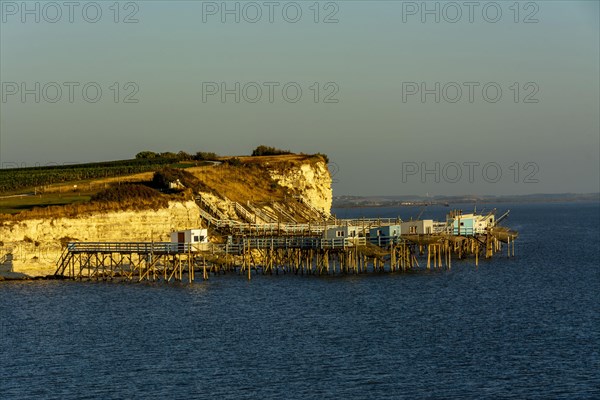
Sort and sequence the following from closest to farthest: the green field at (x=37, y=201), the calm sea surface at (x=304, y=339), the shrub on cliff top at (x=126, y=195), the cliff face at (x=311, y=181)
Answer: the calm sea surface at (x=304, y=339) → the green field at (x=37, y=201) → the shrub on cliff top at (x=126, y=195) → the cliff face at (x=311, y=181)

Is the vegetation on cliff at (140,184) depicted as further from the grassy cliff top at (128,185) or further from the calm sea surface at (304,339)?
the calm sea surface at (304,339)

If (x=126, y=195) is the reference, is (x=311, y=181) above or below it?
above

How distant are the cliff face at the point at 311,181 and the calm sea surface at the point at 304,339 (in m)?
55.9

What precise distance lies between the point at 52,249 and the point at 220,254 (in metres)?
12.7

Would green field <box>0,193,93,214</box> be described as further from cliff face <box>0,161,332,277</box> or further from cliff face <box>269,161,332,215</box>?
cliff face <box>269,161,332,215</box>

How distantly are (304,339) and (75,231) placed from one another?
38.9 meters

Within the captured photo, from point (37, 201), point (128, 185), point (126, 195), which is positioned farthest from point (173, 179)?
point (126, 195)

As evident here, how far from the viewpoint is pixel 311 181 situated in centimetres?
14088

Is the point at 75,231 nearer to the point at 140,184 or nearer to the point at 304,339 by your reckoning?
the point at 140,184

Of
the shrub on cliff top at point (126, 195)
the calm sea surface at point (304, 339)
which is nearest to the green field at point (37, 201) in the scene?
the shrub on cliff top at point (126, 195)

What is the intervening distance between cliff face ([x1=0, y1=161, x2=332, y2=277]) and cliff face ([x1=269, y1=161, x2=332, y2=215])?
3892cm

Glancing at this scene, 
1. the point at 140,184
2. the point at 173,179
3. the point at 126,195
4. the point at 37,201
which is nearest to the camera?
the point at 126,195

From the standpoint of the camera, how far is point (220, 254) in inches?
3253

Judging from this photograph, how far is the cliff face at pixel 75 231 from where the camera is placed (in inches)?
3216
